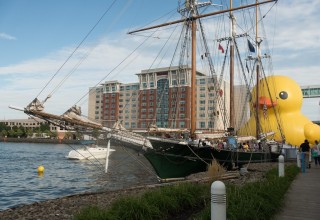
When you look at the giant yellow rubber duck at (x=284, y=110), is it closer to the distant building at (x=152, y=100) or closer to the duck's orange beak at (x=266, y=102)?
the duck's orange beak at (x=266, y=102)

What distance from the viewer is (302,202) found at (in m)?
9.29

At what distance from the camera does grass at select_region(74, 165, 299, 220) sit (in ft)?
22.5

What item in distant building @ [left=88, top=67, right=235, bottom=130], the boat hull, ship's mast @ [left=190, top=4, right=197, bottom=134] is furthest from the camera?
distant building @ [left=88, top=67, right=235, bottom=130]

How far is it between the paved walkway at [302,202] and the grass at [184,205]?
10.4 inches

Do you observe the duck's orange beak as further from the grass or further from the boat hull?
the grass

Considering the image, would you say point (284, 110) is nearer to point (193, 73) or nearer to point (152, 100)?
point (193, 73)

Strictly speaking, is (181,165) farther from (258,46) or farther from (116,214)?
(258,46)

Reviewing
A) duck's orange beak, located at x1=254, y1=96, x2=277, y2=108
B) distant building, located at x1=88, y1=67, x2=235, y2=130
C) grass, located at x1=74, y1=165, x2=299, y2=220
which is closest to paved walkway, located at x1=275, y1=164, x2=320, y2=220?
grass, located at x1=74, y1=165, x2=299, y2=220

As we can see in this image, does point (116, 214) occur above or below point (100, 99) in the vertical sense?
below

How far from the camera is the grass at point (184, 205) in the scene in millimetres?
6855

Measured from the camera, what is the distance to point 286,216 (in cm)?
762

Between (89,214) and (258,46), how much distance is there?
42.7 m

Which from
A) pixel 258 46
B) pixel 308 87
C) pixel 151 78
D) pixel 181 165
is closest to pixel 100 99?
pixel 151 78

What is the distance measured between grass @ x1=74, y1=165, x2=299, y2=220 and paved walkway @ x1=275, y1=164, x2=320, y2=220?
26cm
